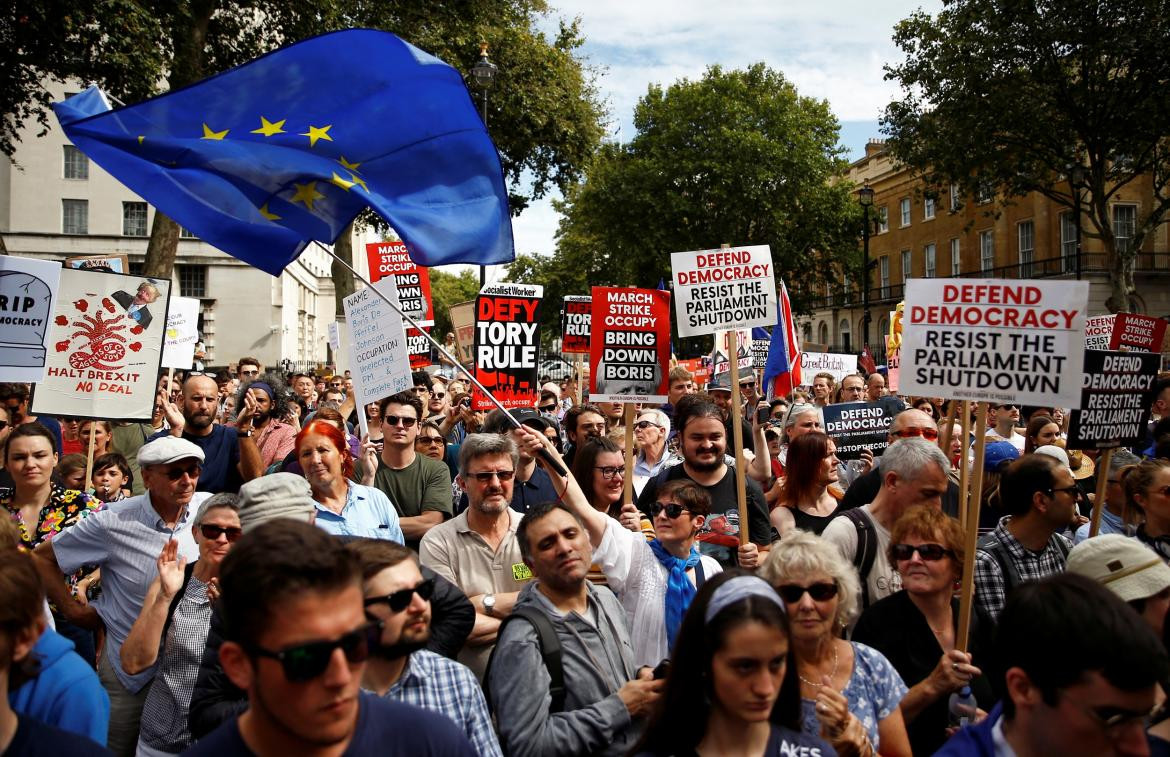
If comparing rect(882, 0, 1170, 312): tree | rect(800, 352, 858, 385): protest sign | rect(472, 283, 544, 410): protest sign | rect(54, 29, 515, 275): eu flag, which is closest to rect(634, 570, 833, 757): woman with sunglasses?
rect(54, 29, 515, 275): eu flag

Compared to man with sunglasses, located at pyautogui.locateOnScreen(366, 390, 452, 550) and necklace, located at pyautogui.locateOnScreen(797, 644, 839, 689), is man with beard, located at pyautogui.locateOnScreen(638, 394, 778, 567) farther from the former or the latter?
necklace, located at pyautogui.locateOnScreen(797, 644, 839, 689)

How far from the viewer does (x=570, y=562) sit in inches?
143

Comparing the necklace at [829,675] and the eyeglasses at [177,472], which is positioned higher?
the eyeglasses at [177,472]

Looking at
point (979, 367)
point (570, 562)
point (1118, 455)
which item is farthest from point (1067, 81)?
point (570, 562)

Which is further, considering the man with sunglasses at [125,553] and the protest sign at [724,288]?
the protest sign at [724,288]

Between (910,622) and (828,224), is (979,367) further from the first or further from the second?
(828,224)

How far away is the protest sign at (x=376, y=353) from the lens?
6.59m

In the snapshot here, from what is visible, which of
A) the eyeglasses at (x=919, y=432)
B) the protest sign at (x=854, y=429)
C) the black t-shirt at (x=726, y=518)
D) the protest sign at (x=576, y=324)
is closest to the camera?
the black t-shirt at (x=726, y=518)

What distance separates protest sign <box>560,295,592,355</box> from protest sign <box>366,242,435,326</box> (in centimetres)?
210

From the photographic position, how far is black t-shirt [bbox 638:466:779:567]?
17.8ft

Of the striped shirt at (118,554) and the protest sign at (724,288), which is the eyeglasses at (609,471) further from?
the striped shirt at (118,554)

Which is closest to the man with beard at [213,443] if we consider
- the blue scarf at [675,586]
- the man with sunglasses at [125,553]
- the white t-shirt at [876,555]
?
the man with sunglasses at [125,553]

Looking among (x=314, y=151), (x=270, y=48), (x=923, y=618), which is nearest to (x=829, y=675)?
(x=923, y=618)

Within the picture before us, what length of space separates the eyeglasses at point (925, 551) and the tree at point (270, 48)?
54.6ft
